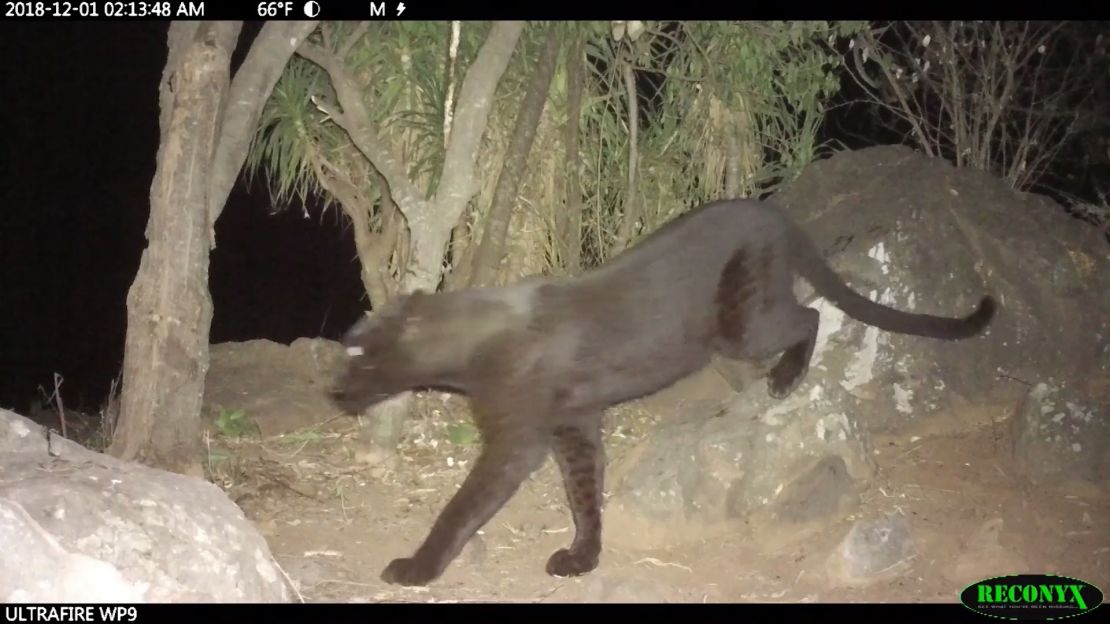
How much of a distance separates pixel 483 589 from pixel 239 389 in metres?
2.72

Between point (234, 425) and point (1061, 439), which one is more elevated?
point (1061, 439)

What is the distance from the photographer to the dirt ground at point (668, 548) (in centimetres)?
345

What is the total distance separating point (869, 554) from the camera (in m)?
3.44

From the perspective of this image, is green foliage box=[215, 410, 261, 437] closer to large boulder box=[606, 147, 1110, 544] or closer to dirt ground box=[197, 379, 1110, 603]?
dirt ground box=[197, 379, 1110, 603]

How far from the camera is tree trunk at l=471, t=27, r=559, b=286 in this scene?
5117 millimetres

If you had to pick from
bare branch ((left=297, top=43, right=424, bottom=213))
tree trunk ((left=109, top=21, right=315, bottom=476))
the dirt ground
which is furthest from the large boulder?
tree trunk ((left=109, top=21, right=315, bottom=476))

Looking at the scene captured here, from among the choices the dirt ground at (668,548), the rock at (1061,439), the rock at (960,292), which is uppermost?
the rock at (960,292)

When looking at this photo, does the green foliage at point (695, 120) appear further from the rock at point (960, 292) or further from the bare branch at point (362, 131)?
the bare branch at point (362, 131)

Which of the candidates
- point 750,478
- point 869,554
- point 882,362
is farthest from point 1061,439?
point 750,478

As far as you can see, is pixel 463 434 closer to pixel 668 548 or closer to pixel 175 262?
pixel 668 548

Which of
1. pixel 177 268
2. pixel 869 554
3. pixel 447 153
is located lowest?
pixel 869 554

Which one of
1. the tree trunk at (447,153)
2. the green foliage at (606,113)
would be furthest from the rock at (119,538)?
the green foliage at (606,113)

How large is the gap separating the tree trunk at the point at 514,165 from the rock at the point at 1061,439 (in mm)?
2840

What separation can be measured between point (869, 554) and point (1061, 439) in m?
1.21
